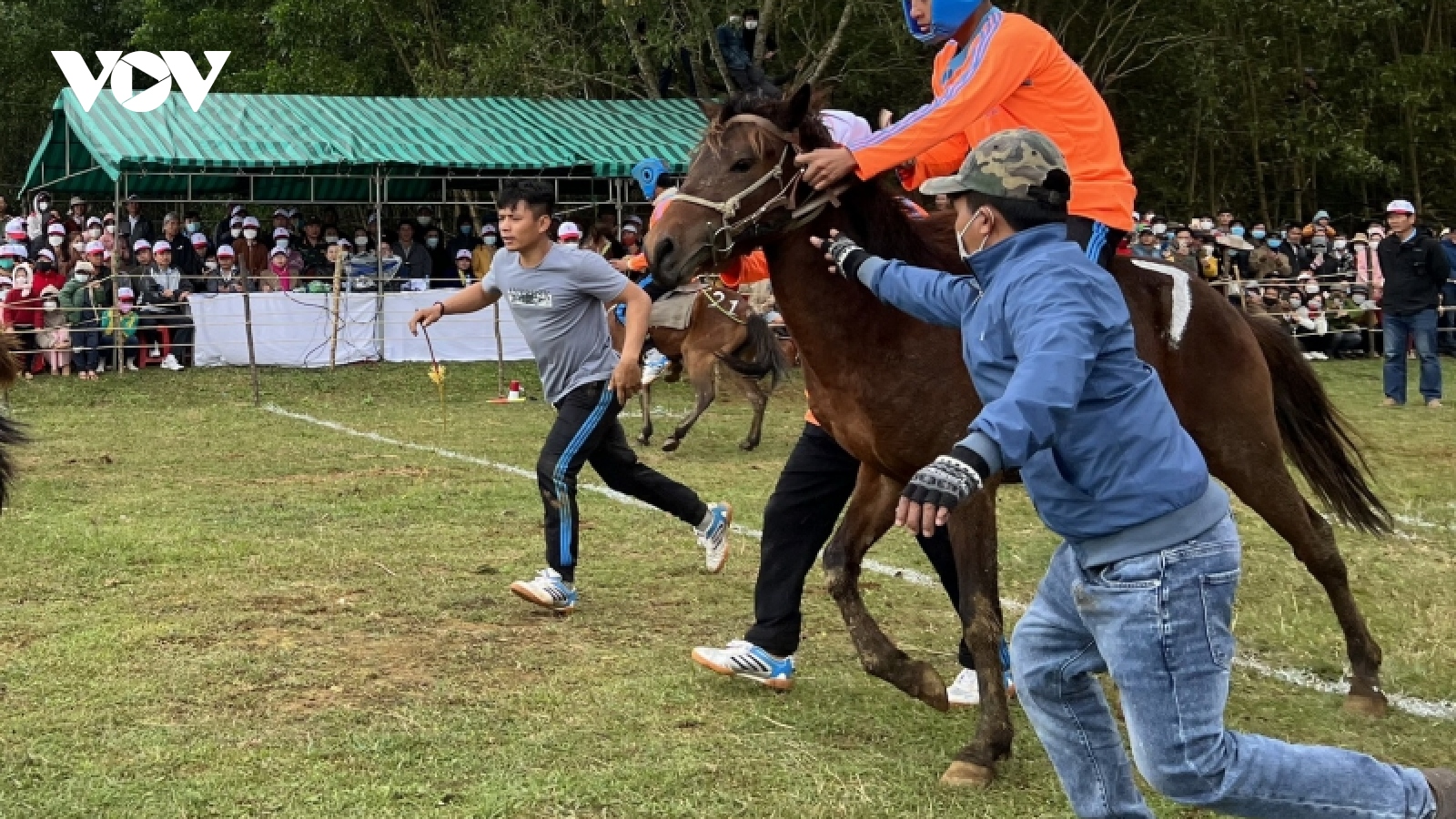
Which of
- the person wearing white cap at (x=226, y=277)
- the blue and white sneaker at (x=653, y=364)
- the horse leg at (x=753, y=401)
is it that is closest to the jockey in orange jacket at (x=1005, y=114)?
the horse leg at (x=753, y=401)

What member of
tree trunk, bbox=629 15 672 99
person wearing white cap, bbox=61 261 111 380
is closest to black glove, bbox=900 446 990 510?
person wearing white cap, bbox=61 261 111 380

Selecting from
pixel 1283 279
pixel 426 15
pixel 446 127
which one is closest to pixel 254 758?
pixel 446 127

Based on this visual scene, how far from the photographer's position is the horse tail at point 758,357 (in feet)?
40.0

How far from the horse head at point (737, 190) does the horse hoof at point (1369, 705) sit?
8.56ft

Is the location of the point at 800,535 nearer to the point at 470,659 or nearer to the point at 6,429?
the point at 470,659

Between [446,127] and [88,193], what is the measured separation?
5.63 metres

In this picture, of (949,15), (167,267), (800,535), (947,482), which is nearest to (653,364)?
(167,267)

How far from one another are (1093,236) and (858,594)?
1.46m

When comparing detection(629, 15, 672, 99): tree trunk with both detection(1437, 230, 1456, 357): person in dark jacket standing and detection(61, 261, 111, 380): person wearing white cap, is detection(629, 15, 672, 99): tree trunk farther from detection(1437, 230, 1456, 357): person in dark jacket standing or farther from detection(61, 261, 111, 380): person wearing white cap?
detection(1437, 230, 1456, 357): person in dark jacket standing

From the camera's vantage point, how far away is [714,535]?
280 inches

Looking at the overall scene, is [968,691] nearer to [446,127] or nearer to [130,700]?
[130,700]

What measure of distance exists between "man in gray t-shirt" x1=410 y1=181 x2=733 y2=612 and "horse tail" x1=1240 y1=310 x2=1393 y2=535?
2.65 meters

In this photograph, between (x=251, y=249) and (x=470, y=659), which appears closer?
(x=470, y=659)

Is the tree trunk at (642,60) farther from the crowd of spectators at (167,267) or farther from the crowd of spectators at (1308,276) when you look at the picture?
the crowd of spectators at (1308,276)
